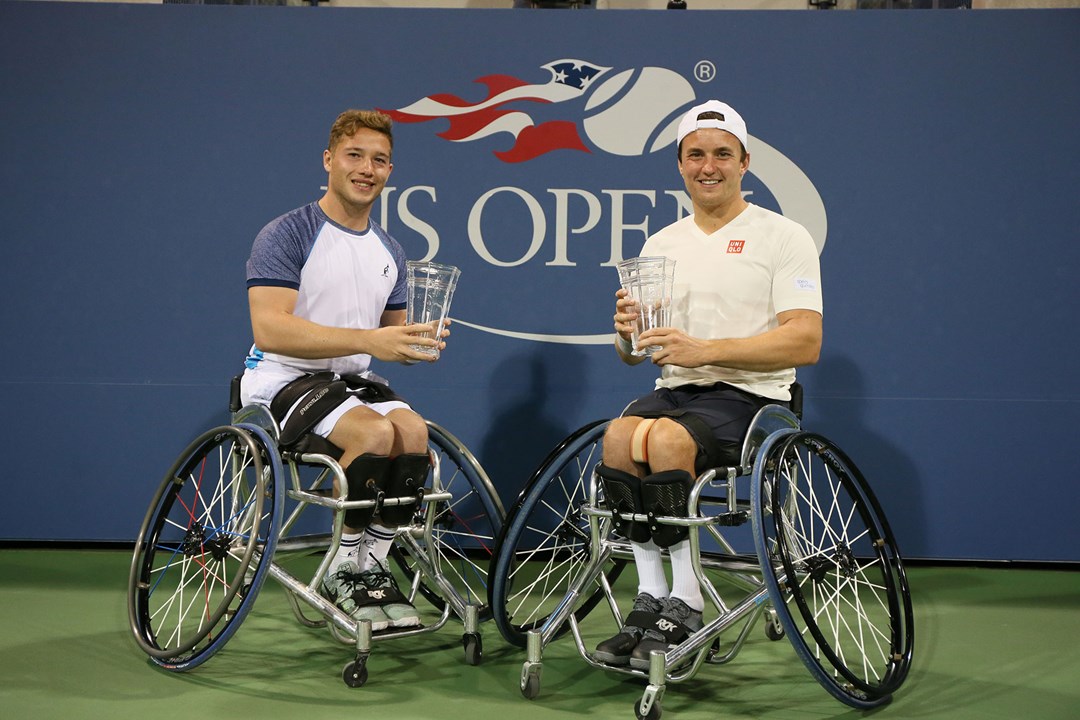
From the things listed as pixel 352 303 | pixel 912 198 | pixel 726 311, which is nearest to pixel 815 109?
pixel 912 198

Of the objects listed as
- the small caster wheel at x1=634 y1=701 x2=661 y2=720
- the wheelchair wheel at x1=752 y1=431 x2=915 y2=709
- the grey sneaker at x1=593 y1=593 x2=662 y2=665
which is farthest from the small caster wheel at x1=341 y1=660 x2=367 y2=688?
the wheelchair wheel at x1=752 y1=431 x2=915 y2=709

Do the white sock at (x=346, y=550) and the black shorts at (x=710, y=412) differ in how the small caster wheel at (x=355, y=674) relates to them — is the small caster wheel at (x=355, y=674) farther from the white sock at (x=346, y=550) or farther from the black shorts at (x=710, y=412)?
the black shorts at (x=710, y=412)

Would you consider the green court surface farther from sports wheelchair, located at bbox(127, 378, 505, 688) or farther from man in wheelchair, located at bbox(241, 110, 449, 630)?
man in wheelchair, located at bbox(241, 110, 449, 630)

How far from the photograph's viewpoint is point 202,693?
266 centimetres

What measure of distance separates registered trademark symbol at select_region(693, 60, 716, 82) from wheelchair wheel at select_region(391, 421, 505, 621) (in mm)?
1686

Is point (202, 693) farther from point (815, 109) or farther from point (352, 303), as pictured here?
point (815, 109)

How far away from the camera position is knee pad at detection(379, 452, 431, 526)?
2844mm

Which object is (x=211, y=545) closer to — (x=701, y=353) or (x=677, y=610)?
(x=677, y=610)

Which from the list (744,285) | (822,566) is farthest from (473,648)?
(744,285)

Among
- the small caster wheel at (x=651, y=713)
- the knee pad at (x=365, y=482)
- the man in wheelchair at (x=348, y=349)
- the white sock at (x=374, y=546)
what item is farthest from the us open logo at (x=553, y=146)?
the small caster wheel at (x=651, y=713)

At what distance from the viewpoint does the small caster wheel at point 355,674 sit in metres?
2.71

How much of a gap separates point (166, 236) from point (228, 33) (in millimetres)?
783

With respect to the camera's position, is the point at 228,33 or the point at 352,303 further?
the point at 228,33

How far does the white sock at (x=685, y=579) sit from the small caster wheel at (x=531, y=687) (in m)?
0.38
